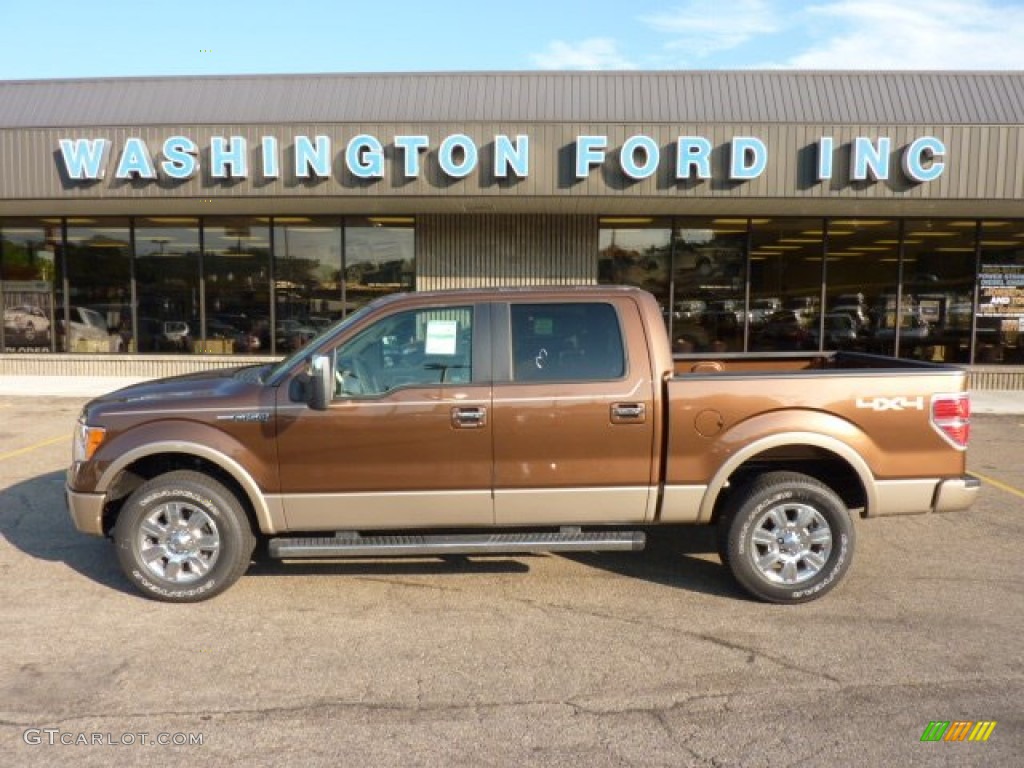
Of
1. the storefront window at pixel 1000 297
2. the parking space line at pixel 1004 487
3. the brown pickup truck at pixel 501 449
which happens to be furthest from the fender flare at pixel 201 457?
the storefront window at pixel 1000 297

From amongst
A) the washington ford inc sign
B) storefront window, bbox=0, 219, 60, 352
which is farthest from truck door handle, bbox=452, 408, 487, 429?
storefront window, bbox=0, 219, 60, 352

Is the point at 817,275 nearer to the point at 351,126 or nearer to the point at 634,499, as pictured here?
the point at 351,126

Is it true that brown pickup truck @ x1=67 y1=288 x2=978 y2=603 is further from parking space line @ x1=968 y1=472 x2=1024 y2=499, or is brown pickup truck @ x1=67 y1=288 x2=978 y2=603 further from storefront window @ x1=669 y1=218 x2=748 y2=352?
storefront window @ x1=669 y1=218 x2=748 y2=352

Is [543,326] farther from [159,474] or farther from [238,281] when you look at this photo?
[238,281]

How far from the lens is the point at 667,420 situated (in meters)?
4.72

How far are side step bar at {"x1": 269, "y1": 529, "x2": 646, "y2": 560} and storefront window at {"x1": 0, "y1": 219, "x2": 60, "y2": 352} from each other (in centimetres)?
1414

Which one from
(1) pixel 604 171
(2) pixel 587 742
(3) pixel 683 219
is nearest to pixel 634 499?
(2) pixel 587 742

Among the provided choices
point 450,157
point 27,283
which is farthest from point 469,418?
point 27,283

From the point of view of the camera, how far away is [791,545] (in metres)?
4.77

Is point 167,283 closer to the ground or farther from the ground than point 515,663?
farther from the ground

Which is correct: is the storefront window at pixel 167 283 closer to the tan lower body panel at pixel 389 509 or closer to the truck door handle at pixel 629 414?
the tan lower body panel at pixel 389 509

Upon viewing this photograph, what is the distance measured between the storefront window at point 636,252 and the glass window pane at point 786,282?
1.65m

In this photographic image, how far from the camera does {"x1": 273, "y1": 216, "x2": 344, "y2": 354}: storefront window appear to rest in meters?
15.3

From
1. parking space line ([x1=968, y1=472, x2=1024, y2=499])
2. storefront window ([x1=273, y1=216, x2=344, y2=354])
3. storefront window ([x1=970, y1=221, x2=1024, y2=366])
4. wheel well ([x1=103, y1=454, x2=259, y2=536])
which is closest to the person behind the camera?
wheel well ([x1=103, y1=454, x2=259, y2=536])
